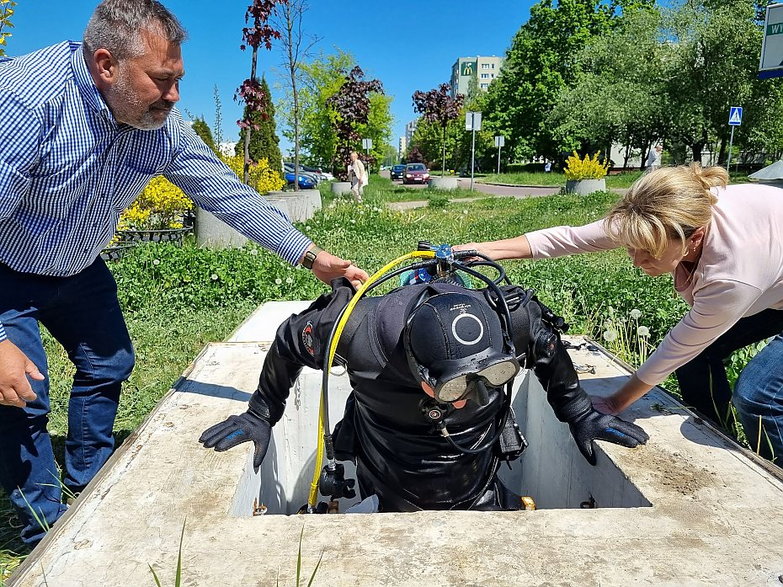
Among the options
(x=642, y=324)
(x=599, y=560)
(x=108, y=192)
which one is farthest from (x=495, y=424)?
(x=642, y=324)

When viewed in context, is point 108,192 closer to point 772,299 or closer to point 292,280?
point 772,299

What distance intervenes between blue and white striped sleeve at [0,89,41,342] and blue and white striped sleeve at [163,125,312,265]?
736mm

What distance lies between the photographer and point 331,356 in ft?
5.93

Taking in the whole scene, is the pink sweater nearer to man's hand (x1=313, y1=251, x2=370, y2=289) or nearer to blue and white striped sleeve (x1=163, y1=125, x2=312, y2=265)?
man's hand (x1=313, y1=251, x2=370, y2=289)

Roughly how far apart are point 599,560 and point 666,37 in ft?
98.7

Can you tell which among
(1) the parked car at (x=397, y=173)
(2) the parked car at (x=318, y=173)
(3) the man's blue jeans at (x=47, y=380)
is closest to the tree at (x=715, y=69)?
(1) the parked car at (x=397, y=173)

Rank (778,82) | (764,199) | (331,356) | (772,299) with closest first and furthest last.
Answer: (331,356) < (764,199) < (772,299) < (778,82)

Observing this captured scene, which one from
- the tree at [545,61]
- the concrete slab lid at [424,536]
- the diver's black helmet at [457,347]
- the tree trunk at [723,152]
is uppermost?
the tree at [545,61]

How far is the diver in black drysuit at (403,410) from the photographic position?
73.5 inches

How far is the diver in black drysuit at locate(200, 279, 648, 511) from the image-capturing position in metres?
1.87

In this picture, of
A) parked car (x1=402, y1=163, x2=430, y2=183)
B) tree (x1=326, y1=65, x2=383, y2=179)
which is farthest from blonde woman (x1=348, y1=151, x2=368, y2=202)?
parked car (x1=402, y1=163, x2=430, y2=183)

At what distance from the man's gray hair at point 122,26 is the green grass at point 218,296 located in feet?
6.50

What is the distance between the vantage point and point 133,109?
6.58 ft

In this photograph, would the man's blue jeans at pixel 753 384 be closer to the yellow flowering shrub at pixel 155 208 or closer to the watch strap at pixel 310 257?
the watch strap at pixel 310 257
